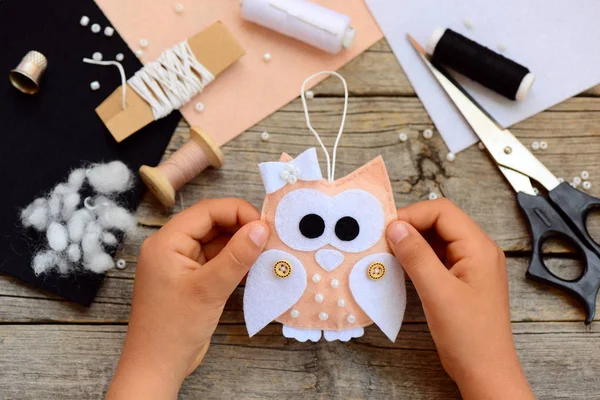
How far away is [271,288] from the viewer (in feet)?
3.24

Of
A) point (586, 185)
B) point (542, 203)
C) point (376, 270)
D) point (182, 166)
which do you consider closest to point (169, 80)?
point (182, 166)

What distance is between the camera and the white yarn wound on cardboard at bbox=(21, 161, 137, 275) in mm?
1133

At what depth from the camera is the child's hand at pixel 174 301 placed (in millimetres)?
942

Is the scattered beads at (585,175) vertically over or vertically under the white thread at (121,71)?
under

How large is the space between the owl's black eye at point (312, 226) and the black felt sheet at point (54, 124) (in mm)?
408

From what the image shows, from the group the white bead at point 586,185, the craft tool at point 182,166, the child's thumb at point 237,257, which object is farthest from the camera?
the white bead at point 586,185

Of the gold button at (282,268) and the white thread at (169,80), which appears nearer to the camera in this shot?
the gold button at (282,268)

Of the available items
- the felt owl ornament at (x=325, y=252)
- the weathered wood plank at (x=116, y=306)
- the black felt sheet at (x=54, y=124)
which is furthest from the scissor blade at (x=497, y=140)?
the black felt sheet at (x=54, y=124)

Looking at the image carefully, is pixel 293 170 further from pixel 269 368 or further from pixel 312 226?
pixel 269 368

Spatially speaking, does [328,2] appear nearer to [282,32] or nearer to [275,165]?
[282,32]

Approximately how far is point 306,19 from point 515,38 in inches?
18.2

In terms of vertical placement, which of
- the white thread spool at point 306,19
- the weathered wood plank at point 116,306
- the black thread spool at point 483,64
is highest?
the white thread spool at point 306,19

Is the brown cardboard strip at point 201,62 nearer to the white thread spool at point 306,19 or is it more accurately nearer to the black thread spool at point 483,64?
the white thread spool at point 306,19

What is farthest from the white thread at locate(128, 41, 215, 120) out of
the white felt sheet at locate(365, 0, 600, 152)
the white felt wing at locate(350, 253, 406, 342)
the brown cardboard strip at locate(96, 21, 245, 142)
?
the white felt wing at locate(350, 253, 406, 342)
